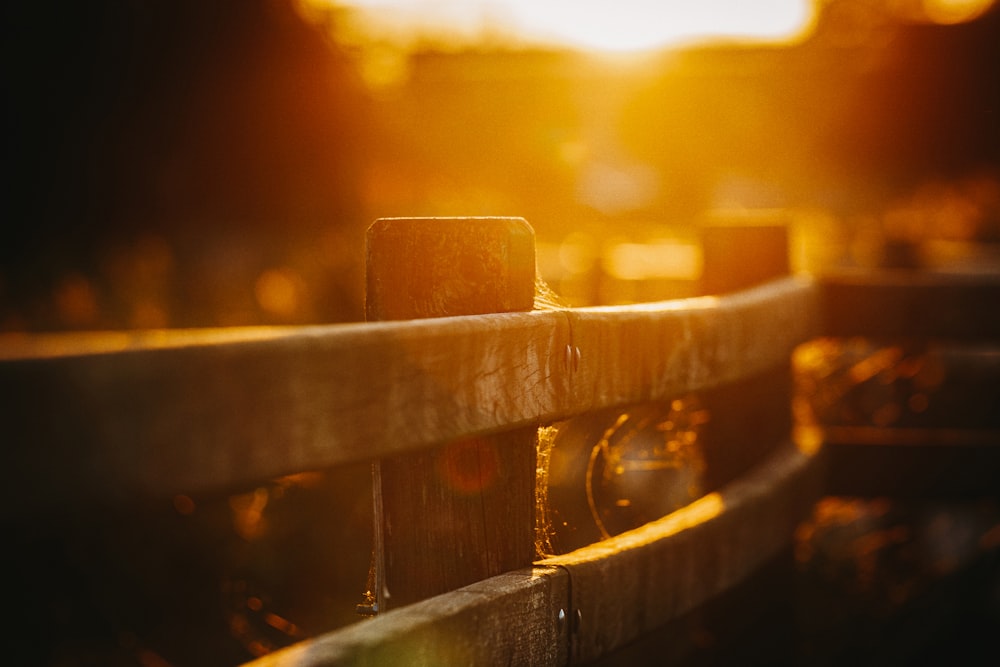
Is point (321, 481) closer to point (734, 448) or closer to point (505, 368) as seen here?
point (734, 448)

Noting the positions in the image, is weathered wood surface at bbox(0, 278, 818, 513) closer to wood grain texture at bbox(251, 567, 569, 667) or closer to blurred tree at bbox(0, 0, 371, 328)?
wood grain texture at bbox(251, 567, 569, 667)

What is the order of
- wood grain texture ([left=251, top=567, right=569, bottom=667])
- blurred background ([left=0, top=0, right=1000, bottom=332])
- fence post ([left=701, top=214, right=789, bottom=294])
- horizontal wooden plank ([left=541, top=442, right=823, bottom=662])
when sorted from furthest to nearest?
blurred background ([left=0, top=0, right=1000, bottom=332]) → fence post ([left=701, top=214, right=789, bottom=294]) → horizontal wooden plank ([left=541, top=442, right=823, bottom=662]) → wood grain texture ([left=251, top=567, right=569, bottom=667])

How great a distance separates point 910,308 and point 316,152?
2024 centimetres

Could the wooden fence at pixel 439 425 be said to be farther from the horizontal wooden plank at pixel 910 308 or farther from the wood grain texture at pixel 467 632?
the horizontal wooden plank at pixel 910 308

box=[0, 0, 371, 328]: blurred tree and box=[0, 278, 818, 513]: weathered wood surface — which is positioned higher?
box=[0, 0, 371, 328]: blurred tree

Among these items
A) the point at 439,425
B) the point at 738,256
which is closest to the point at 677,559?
the point at 439,425

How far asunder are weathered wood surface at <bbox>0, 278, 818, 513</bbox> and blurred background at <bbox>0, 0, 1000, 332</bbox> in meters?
2.34

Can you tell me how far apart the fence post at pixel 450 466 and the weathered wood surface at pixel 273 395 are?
112 mm

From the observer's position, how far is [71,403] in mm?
1092

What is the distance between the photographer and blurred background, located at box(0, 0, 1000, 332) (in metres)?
13.6

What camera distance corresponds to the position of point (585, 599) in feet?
6.84

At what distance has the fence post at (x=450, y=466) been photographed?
73.9 inches

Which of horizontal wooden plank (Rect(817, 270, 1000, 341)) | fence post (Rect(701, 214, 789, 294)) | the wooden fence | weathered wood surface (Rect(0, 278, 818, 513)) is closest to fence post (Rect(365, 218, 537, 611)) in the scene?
the wooden fence

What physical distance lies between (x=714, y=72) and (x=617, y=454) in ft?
189
